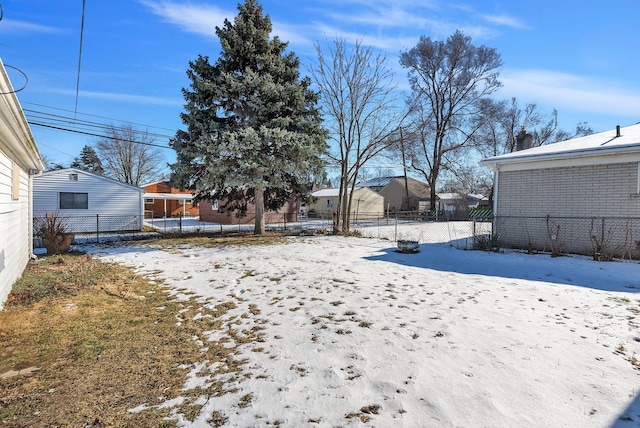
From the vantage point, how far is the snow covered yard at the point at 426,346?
2496 millimetres

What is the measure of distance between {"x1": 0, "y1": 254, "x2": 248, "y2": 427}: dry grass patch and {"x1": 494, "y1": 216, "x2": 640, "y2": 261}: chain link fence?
9.48 m

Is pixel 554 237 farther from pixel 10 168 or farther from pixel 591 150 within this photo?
pixel 10 168

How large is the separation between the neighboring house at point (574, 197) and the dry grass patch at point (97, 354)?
383 inches

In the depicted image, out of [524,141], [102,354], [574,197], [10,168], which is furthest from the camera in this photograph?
[524,141]

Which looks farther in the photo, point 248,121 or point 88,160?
point 88,160

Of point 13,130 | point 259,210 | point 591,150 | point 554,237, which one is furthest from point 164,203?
point 591,150

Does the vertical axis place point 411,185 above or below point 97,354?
above

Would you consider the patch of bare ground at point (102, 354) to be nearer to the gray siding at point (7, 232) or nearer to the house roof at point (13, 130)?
the gray siding at point (7, 232)

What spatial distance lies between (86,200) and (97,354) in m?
18.5

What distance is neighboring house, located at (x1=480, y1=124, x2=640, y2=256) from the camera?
8.66 meters

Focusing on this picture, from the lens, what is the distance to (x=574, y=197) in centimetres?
965

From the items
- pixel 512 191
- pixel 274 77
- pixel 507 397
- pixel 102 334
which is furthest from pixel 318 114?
pixel 507 397

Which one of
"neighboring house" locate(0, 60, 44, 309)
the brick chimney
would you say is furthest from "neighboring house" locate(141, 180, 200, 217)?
the brick chimney

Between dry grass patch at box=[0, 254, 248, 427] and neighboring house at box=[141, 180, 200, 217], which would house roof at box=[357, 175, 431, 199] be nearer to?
neighboring house at box=[141, 180, 200, 217]
